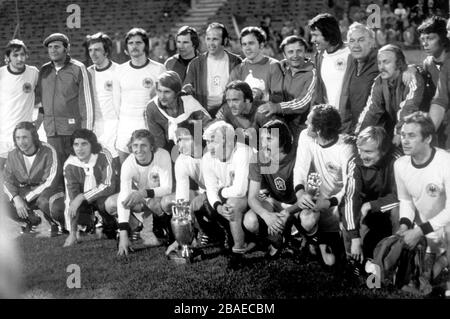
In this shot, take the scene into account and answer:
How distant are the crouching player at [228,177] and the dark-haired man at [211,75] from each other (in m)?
0.72

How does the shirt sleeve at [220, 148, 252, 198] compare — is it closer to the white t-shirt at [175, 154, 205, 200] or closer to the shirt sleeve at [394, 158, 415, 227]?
the white t-shirt at [175, 154, 205, 200]

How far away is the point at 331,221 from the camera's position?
3.43 metres

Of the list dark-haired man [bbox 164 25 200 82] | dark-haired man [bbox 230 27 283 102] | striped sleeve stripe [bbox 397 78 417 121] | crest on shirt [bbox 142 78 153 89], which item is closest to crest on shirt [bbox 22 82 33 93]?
crest on shirt [bbox 142 78 153 89]

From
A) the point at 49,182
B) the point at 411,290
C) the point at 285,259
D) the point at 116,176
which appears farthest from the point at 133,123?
the point at 411,290

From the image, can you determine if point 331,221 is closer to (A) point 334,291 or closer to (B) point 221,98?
(A) point 334,291

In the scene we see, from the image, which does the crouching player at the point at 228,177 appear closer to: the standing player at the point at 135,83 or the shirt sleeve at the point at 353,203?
the shirt sleeve at the point at 353,203

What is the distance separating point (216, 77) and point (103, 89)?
2.79 ft

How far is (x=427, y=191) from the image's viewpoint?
295 centimetres

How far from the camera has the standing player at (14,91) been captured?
438 cm

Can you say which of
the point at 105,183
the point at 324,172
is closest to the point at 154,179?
the point at 105,183

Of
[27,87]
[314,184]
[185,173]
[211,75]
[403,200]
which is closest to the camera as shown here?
[403,200]

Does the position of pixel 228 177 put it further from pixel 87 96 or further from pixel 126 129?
pixel 87 96

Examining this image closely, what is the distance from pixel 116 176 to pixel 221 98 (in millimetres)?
901

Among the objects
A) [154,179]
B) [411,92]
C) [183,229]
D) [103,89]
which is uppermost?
[103,89]
